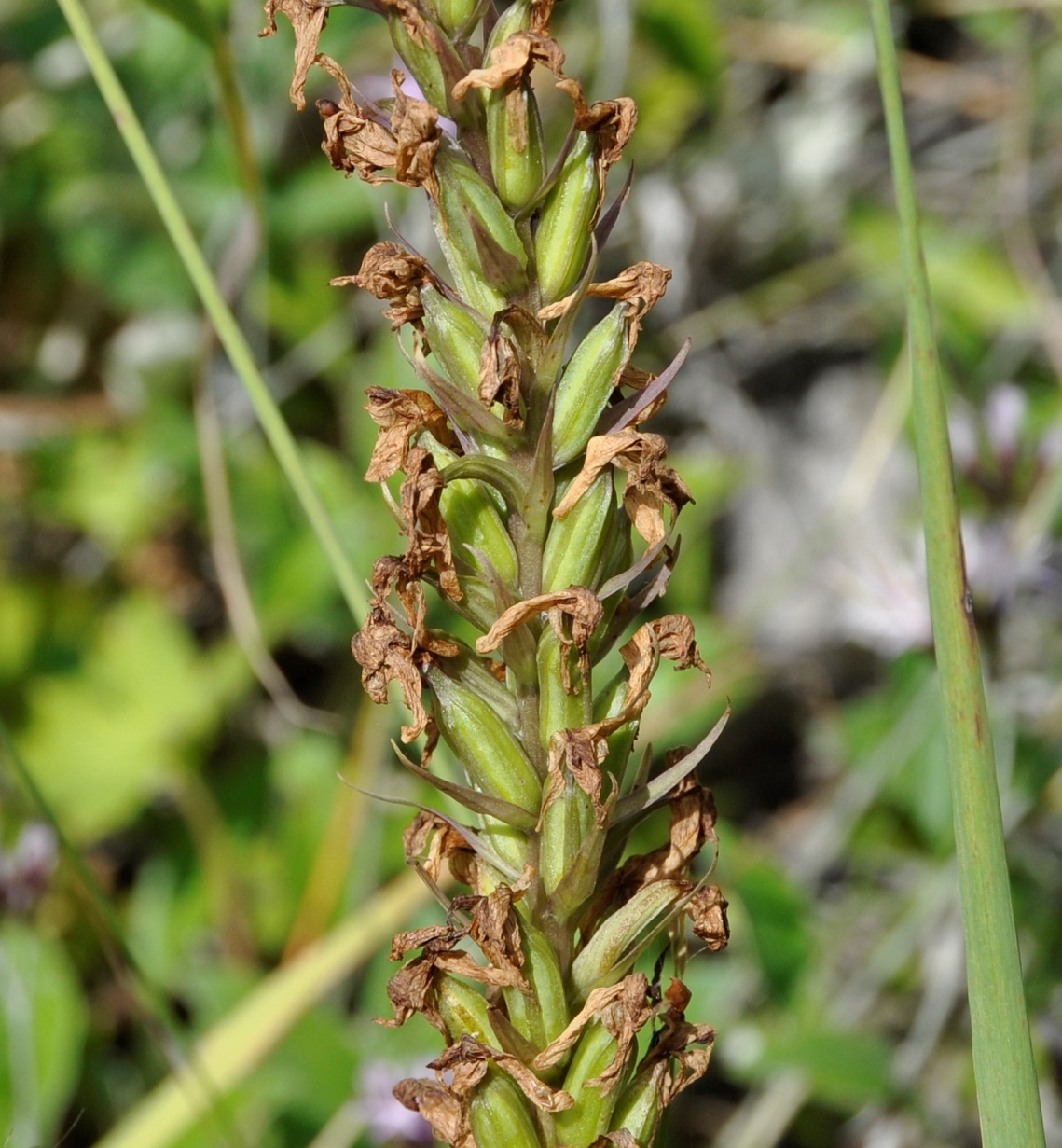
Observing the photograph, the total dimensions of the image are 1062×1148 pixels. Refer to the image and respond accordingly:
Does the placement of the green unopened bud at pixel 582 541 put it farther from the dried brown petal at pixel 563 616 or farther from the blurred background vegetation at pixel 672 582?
the blurred background vegetation at pixel 672 582

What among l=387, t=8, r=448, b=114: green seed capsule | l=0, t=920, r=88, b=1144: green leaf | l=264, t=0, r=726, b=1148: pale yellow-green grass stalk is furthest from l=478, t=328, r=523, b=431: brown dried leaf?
l=0, t=920, r=88, b=1144: green leaf

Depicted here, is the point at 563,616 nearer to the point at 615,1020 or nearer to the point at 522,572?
the point at 522,572

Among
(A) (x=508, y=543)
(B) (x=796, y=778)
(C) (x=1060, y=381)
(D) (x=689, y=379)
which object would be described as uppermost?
(A) (x=508, y=543)

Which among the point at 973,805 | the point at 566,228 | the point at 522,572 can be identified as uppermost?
the point at 566,228

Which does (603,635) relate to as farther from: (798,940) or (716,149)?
(716,149)

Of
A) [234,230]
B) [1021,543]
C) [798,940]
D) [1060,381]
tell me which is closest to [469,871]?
[798,940]

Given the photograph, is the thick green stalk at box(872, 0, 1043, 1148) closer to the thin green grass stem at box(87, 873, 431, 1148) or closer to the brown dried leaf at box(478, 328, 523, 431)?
the brown dried leaf at box(478, 328, 523, 431)

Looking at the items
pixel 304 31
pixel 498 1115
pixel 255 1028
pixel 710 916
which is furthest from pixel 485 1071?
pixel 255 1028

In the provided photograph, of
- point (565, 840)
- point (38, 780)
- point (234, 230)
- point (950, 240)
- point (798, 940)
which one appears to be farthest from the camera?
point (950, 240)
